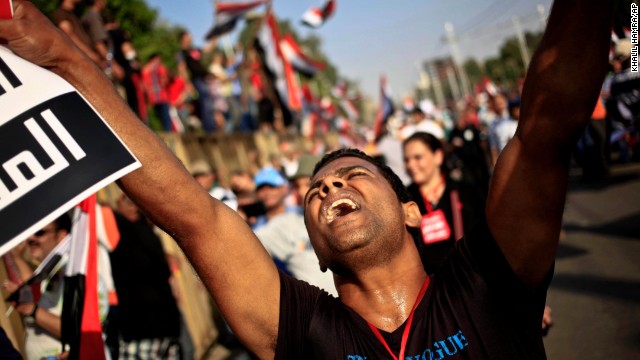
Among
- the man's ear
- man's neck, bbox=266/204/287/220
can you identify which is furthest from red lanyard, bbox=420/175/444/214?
the man's ear

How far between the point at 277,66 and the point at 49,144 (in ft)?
39.6

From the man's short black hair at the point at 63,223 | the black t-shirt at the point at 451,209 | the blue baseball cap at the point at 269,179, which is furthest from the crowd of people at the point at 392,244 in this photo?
the blue baseball cap at the point at 269,179

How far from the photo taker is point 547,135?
1527 mm

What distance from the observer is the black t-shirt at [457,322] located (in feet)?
5.45

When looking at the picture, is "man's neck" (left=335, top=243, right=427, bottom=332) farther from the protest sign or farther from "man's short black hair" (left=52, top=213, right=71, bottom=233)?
"man's short black hair" (left=52, top=213, right=71, bottom=233)

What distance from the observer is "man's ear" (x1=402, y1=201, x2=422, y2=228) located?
7.18ft

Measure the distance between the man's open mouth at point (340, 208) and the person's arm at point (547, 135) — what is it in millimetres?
483

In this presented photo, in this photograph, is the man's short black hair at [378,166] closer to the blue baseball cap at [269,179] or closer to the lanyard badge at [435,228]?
the lanyard badge at [435,228]

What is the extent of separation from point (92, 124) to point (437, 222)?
240cm

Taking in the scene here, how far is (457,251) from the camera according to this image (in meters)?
1.87

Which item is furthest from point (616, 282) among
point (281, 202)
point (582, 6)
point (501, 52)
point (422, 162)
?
point (501, 52)

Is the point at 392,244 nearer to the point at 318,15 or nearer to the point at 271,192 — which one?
the point at 271,192

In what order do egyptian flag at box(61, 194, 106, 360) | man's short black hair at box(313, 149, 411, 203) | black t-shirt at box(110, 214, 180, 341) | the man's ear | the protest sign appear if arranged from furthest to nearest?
black t-shirt at box(110, 214, 180, 341)
egyptian flag at box(61, 194, 106, 360)
man's short black hair at box(313, 149, 411, 203)
the man's ear
the protest sign

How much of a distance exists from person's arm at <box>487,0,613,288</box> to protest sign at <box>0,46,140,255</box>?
1077 mm
